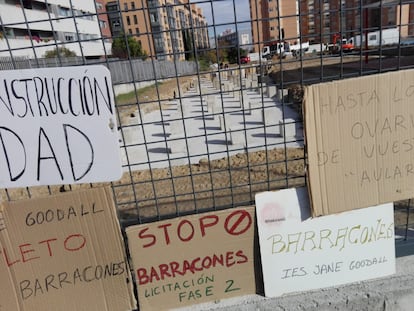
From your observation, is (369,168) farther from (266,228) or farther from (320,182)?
(266,228)

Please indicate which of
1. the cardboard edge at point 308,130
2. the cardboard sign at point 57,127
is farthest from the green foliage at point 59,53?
the cardboard edge at point 308,130

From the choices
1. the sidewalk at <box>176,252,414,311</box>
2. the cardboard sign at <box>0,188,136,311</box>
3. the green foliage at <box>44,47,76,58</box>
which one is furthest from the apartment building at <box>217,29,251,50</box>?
the sidewalk at <box>176,252,414,311</box>

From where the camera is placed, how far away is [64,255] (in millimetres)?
2164

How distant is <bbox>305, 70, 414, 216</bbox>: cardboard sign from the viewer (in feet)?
6.84

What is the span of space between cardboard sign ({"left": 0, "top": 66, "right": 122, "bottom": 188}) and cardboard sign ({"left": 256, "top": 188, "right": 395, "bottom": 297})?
0.98m

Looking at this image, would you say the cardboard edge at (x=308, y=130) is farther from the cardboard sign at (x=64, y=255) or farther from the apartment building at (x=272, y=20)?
the cardboard sign at (x=64, y=255)

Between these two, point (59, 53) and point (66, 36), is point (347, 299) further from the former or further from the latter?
point (66, 36)

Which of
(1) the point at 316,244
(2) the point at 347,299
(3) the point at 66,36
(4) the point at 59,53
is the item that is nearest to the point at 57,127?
(4) the point at 59,53

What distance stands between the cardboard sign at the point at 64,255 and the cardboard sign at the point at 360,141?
126cm

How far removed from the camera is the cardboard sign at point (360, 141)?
2086mm

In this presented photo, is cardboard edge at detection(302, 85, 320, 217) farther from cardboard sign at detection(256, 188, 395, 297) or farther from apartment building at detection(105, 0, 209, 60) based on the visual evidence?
apartment building at detection(105, 0, 209, 60)

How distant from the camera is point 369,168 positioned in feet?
7.32

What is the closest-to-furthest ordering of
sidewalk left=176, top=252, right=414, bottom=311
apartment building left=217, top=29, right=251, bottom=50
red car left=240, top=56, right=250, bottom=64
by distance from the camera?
apartment building left=217, top=29, right=251, bottom=50 → red car left=240, top=56, right=250, bottom=64 → sidewalk left=176, top=252, right=414, bottom=311

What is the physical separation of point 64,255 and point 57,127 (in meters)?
0.77
